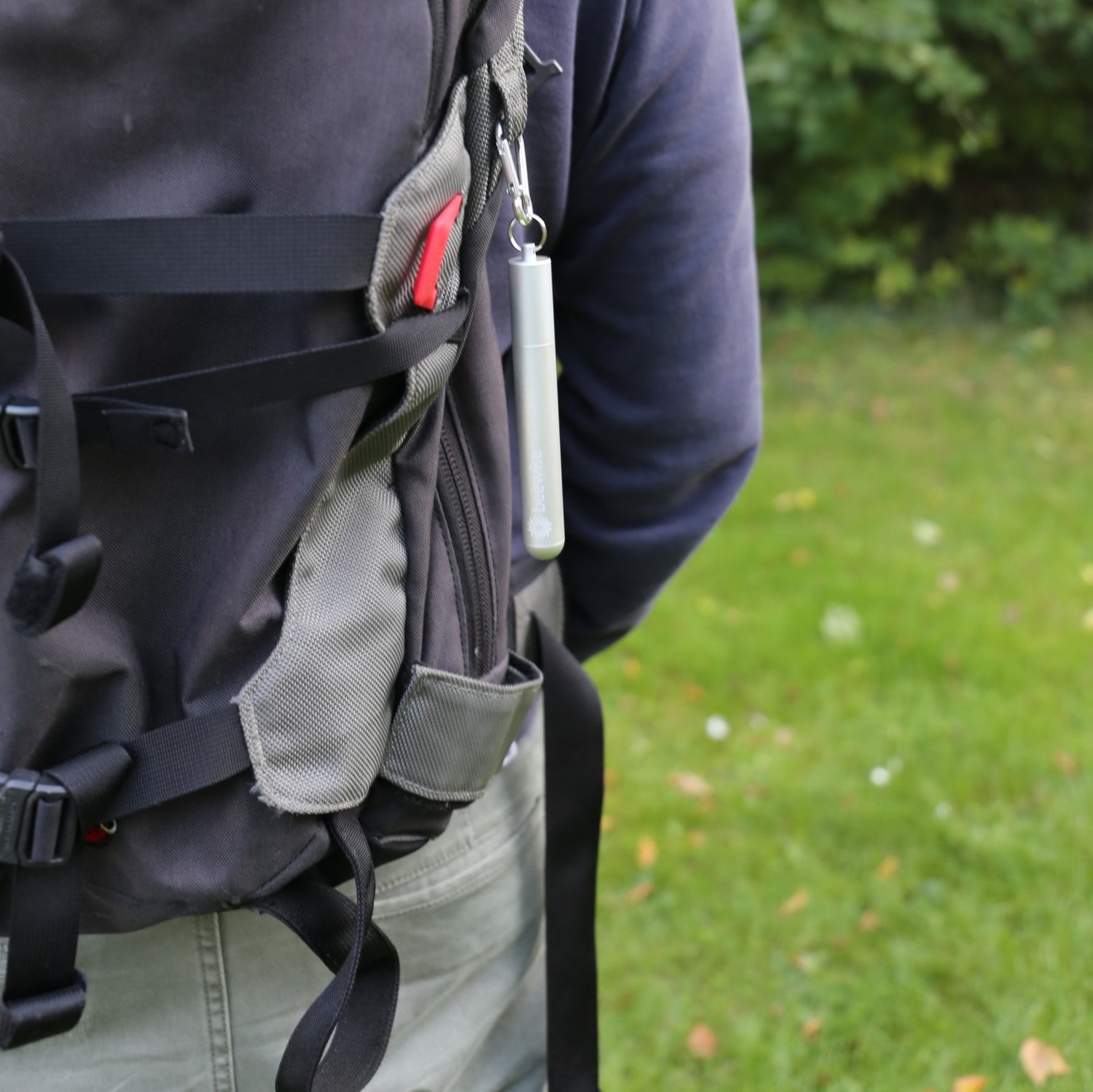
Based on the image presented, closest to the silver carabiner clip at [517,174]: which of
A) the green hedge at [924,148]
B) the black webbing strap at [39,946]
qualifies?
the black webbing strap at [39,946]

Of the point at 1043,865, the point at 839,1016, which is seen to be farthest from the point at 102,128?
the point at 1043,865

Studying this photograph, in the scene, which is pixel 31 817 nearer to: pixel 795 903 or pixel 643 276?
pixel 643 276

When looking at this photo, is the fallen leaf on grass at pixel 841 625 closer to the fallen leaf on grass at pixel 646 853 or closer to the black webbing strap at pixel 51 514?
the fallen leaf on grass at pixel 646 853

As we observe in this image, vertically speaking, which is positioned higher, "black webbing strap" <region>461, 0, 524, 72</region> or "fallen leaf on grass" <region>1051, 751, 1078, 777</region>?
"black webbing strap" <region>461, 0, 524, 72</region>

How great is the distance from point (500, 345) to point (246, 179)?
380 mm

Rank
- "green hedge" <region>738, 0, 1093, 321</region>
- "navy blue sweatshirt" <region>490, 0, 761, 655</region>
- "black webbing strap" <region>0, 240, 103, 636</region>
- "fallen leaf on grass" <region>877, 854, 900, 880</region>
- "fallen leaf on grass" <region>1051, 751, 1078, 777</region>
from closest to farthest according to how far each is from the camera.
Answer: "black webbing strap" <region>0, 240, 103, 636</region>
"navy blue sweatshirt" <region>490, 0, 761, 655</region>
"fallen leaf on grass" <region>877, 854, 900, 880</region>
"fallen leaf on grass" <region>1051, 751, 1078, 777</region>
"green hedge" <region>738, 0, 1093, 321</region>

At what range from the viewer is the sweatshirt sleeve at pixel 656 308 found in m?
1.33

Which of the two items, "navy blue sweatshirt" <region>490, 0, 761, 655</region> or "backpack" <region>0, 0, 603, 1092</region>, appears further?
"navy blue sweatshirt" <region>490, 0, 761, 655</region>

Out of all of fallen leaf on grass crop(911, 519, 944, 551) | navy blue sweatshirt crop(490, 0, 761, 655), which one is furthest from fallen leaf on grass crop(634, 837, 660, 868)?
fallen leaf on grass crop(911, 519, 944, 551)

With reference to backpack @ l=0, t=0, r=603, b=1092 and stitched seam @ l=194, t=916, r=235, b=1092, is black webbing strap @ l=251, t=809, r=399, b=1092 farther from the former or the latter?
stitched seam @ l=194, t=916, r=235, b=1092

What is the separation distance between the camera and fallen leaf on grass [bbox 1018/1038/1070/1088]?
243cm

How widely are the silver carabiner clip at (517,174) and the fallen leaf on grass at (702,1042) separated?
1.96 meters

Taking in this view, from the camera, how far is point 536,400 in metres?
1.18

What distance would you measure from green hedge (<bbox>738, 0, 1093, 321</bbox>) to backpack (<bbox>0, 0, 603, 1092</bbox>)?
5.17 meters
